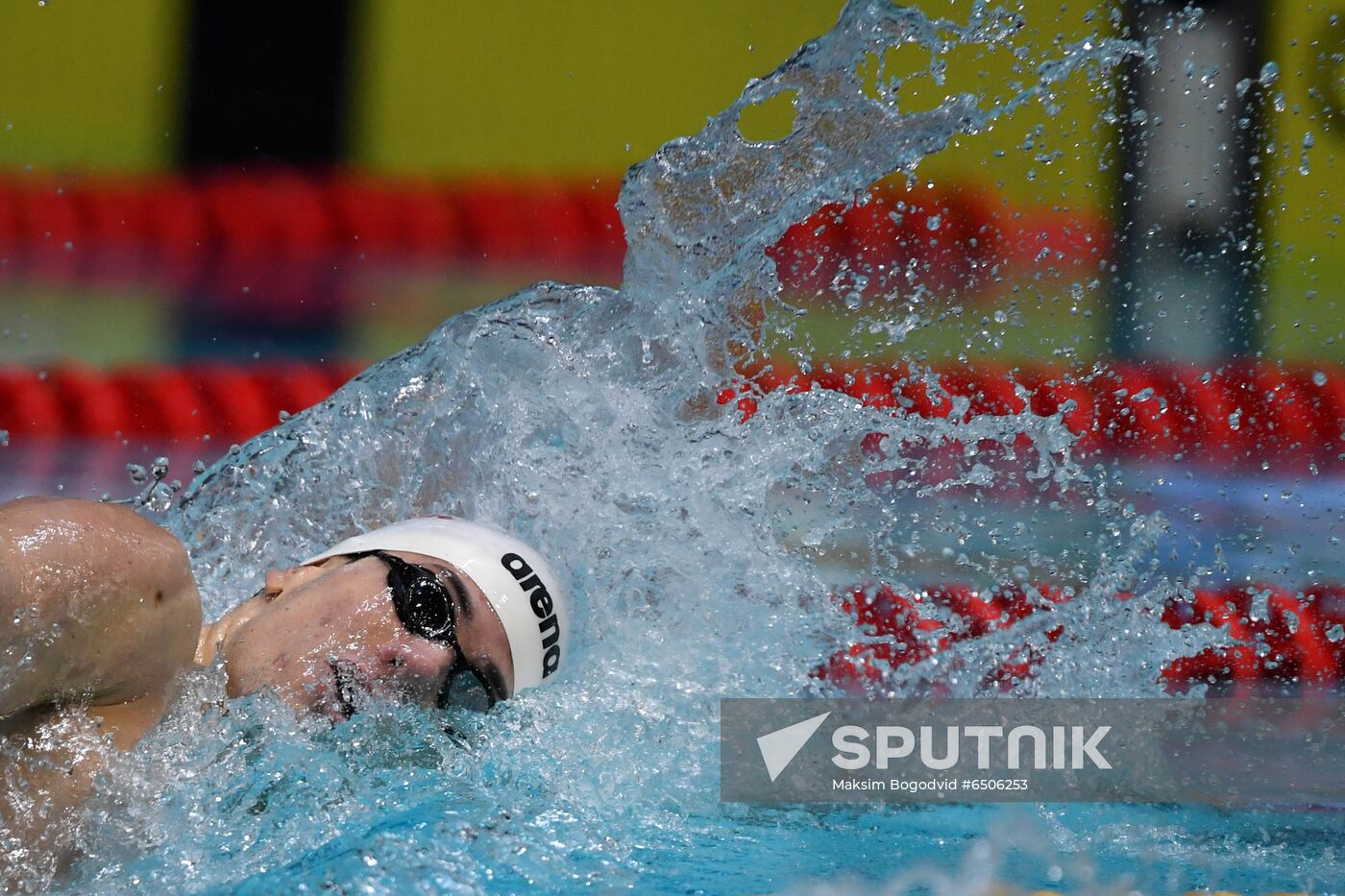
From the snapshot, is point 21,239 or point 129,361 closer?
point 129,361

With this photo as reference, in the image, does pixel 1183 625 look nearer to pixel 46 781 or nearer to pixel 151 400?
pixel 46 781

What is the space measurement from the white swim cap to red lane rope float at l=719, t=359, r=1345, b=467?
1.35 metres

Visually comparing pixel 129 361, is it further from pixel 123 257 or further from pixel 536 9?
pixel 536 9

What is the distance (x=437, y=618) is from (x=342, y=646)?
106 millimetres

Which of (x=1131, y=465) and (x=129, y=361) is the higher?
(x=129, y=361)

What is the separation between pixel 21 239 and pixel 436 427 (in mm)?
2285

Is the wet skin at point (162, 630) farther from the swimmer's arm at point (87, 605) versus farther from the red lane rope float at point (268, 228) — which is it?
the red lane rope float at point (268, 228)

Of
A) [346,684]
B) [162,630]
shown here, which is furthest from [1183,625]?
[162,630]

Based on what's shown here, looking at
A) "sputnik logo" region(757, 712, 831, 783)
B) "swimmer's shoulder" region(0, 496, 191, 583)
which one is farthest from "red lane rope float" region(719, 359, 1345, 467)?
"swimmer's shoulder" region(0, 496, 191, 583)

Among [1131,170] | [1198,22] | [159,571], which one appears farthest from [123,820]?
[1198,22]

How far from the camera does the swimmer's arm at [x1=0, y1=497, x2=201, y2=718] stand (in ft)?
3.52

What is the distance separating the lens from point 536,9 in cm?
439

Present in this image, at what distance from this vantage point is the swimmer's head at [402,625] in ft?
A: 4.52

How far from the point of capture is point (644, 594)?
180 cm
